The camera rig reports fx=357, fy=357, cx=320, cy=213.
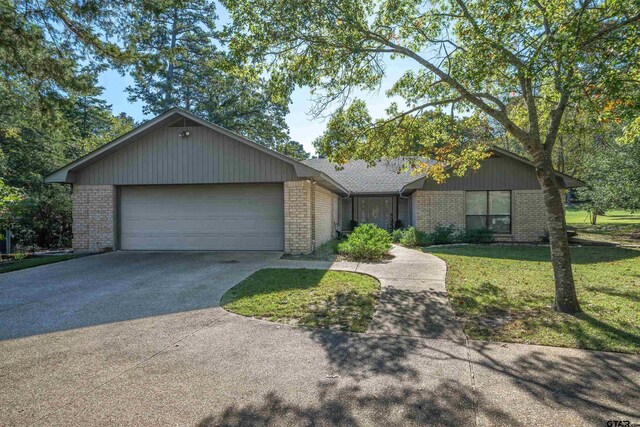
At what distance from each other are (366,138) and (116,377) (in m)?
7.01

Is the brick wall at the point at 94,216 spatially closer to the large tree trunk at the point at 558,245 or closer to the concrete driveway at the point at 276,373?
the concrete driveway at the point at 276,373

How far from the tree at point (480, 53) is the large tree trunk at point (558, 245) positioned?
13mm

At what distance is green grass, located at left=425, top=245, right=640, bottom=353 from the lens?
439 cm

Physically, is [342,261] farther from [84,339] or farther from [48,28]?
[48,28]

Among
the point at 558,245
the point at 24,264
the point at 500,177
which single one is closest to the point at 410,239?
the point at 500,177

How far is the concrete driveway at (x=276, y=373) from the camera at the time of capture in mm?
2770

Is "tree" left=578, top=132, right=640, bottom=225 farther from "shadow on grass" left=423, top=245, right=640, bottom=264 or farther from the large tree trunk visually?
the large tree trunk

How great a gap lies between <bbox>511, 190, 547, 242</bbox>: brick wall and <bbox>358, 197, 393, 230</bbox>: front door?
6.43m

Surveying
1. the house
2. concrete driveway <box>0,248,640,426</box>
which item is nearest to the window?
the house

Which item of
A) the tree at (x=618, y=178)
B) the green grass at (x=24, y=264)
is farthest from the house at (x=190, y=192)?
the tree at (x=618, y=178)

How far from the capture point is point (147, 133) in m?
11.5

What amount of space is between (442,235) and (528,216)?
3.88 metres

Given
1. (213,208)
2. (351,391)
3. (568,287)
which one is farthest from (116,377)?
(213,208)

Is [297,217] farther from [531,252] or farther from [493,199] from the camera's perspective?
[493,199]
